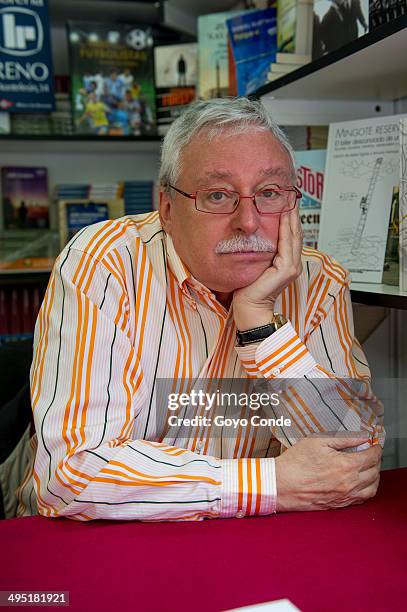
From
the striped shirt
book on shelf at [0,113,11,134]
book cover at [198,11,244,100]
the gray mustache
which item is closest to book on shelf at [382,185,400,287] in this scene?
the striped shirt

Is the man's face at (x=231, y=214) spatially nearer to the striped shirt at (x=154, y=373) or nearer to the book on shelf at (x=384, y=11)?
the striped shirt at (x=154, y=373)

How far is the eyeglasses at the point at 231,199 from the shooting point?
1.11 m

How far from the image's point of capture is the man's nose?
1093 mm

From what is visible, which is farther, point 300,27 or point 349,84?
point 300,27

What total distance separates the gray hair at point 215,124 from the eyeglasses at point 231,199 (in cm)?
7

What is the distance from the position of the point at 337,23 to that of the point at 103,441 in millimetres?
1051

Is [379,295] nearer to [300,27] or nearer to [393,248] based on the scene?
[393,248]

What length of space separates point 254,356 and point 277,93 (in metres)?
0.77

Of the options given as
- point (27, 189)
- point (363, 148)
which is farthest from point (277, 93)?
point (27, 189)

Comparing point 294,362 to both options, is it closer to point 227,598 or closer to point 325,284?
point 325,284

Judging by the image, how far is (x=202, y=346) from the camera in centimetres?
119

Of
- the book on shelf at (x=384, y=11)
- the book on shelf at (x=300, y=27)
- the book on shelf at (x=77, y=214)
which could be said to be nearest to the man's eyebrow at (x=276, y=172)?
the book on shelf at (x=384, y=11)

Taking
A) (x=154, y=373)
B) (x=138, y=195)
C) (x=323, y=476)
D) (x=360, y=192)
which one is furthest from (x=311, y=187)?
(x=138, y=195)

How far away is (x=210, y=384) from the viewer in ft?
3.98
